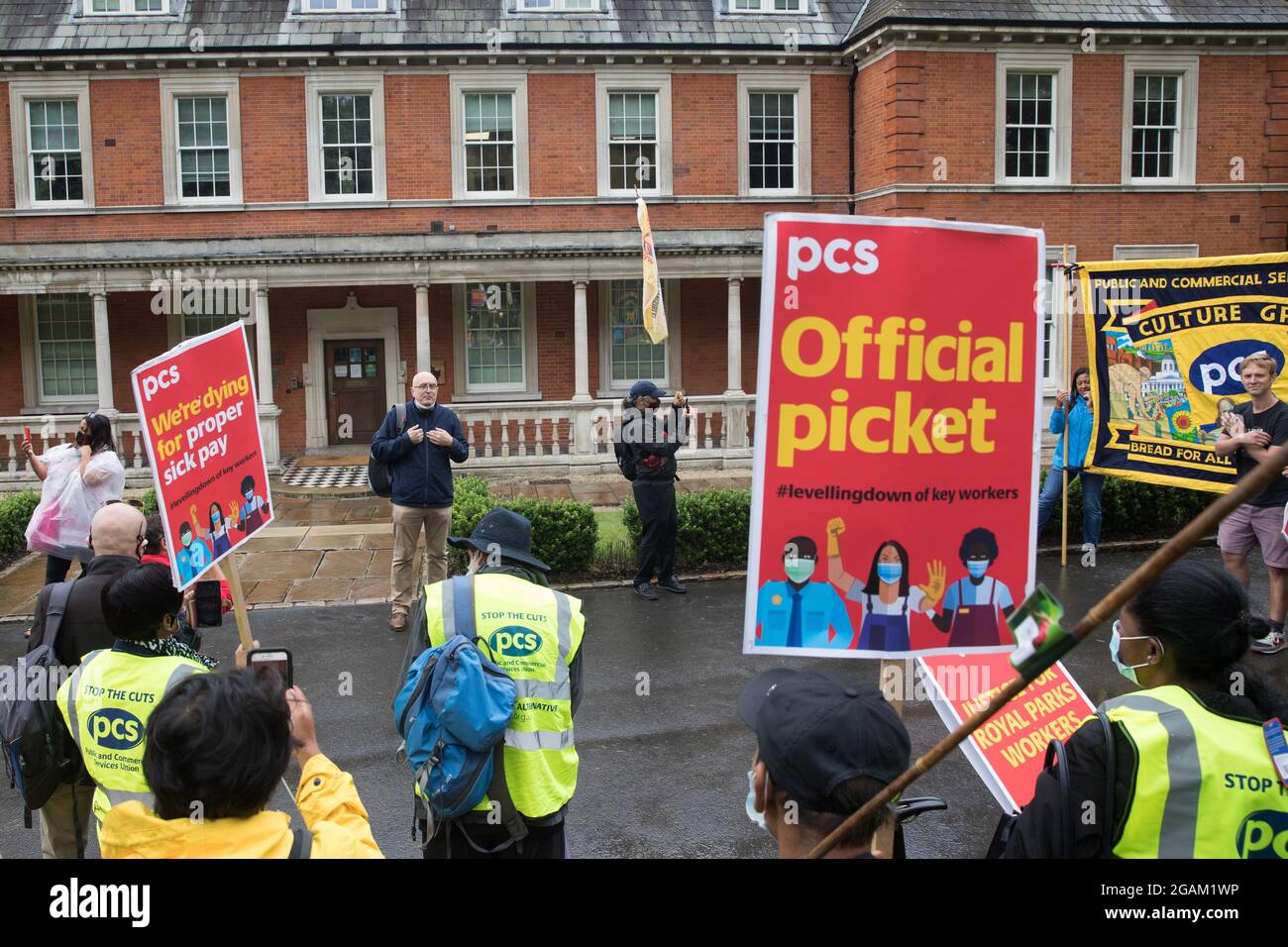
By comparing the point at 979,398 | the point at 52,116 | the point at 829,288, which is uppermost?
the point at 52,116

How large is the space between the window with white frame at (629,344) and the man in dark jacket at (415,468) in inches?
489

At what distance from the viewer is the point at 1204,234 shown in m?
20.8

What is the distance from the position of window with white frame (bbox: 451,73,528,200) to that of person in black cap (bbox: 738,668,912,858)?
19519 millimetres

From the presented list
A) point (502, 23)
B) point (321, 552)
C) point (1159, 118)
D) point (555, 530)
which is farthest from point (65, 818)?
point (1159, 118)

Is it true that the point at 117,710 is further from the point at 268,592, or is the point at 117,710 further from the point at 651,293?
the point at 651,293

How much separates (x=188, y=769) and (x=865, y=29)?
20.1 metres

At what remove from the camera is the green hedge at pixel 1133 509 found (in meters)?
11.9

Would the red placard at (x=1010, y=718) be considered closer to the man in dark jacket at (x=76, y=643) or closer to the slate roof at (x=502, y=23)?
the man in dark jacket at (x=76, y=643)

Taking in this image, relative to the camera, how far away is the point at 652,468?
997 centimetres

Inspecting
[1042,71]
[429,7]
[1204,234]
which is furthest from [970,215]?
[429,7]

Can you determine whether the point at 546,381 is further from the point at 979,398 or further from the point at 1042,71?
the point at 979,398

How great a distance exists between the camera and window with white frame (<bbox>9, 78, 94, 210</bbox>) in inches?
786

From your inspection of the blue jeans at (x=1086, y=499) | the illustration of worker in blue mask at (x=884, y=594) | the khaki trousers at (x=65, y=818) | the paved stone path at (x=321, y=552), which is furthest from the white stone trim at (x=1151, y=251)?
the khaki trousers at (x=65, y=818)

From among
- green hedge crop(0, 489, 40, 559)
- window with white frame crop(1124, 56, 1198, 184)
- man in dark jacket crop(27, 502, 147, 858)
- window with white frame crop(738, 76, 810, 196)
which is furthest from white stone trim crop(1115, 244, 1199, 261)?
man in dark jacket crop(27, 502, 147, 858)
